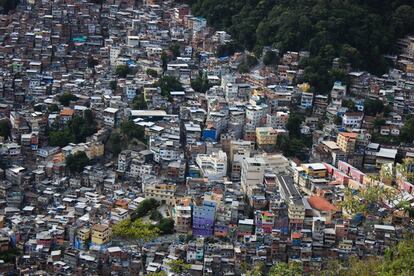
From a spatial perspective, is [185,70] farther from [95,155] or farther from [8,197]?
[8,197]

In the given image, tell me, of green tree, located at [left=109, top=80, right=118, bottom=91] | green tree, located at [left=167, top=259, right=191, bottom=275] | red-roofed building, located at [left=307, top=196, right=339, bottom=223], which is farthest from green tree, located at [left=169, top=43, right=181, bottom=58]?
green tree, located at [left=167, top=259, right=191, bottom=275]

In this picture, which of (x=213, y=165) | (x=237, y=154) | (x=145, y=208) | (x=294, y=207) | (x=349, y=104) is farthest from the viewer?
(x=349, y=104)

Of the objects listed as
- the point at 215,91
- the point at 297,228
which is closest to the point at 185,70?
the point at 215,91

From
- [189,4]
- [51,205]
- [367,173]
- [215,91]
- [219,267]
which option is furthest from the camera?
[189,4]

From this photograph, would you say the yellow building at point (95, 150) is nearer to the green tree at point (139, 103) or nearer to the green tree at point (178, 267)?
the green tree at point (139, 103)

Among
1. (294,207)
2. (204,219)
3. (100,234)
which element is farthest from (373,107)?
(100,234)

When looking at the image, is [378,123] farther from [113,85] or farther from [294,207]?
[113,85]
